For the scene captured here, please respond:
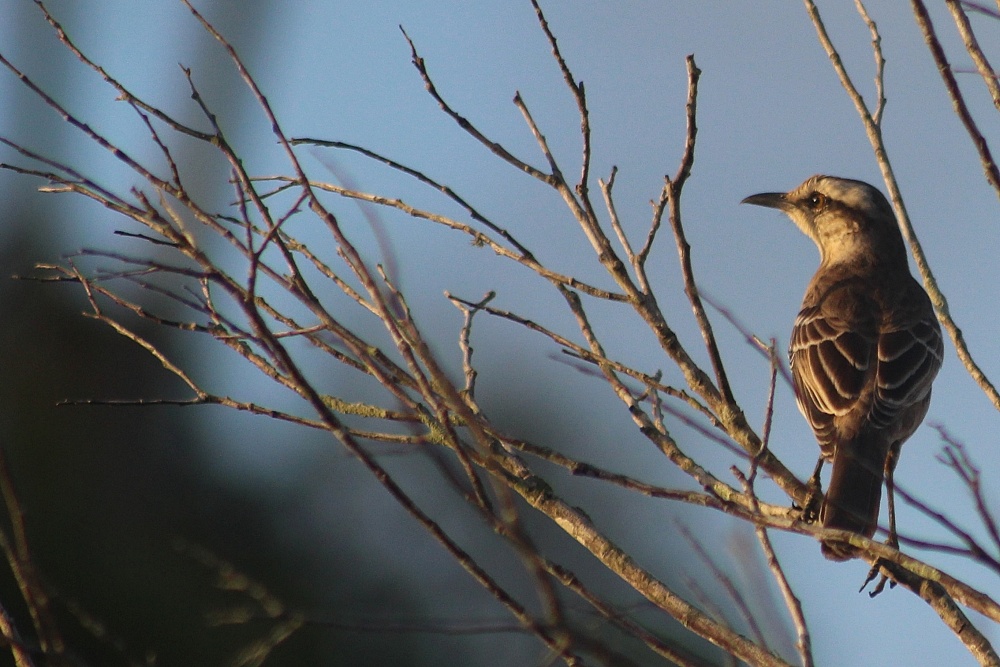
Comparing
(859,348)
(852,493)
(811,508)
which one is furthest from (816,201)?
(811,508)

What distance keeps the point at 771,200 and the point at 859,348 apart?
82.3 inches

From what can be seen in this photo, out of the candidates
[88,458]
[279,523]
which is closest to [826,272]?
[279,523]

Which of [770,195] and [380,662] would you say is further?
[380,662]

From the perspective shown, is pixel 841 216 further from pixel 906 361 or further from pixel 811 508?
pixel 811 508

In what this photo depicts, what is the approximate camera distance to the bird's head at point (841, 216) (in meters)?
7.30

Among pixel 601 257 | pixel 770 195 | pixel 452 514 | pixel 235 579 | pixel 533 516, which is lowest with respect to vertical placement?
pixel 235 579

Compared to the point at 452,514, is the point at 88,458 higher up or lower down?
lower down

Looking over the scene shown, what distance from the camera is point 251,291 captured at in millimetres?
2910

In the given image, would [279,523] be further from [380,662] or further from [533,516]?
[533,516]

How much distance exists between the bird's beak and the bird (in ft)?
0.53

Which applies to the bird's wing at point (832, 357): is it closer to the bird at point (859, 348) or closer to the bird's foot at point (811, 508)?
the bird at point (859, 348)

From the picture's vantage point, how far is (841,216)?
24.5 feet

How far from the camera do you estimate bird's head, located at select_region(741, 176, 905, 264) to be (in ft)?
23.9

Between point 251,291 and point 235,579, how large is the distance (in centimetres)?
89
